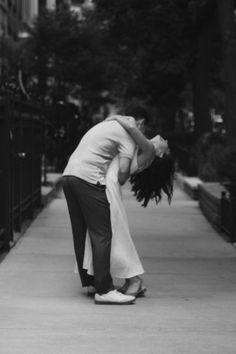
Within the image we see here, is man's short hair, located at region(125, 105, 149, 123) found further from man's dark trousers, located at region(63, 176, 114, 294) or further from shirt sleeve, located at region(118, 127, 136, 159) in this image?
man's dark trousers, located at region(63, 176, 114, 294)

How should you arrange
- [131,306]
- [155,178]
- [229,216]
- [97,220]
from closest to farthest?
[131,306]
[97,220]
[155,178]
[229,216]

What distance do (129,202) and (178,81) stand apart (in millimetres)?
14776

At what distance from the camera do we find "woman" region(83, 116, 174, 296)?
842 cm

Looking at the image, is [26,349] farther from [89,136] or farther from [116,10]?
[116,10]

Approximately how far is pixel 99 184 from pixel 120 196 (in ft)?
0.70

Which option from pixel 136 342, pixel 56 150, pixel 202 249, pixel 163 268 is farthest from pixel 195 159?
pixel 136 342

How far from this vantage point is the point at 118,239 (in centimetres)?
851

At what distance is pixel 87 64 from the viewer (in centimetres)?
4306

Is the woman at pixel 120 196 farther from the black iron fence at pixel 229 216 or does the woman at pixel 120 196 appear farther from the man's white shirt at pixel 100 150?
the black iron fence at pixel 229 216

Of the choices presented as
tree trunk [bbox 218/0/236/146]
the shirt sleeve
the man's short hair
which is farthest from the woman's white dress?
tree trunk [bbox 218/0/236/146]

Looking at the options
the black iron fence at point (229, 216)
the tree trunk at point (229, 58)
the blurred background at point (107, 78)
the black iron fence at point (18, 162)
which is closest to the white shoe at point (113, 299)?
the blurred background at point (107, 78)

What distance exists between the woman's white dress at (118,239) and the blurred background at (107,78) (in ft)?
3.12

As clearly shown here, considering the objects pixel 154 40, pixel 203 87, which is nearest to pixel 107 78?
pixel 154 40

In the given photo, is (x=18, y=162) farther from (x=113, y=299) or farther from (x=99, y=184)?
(x=113, y=299)
